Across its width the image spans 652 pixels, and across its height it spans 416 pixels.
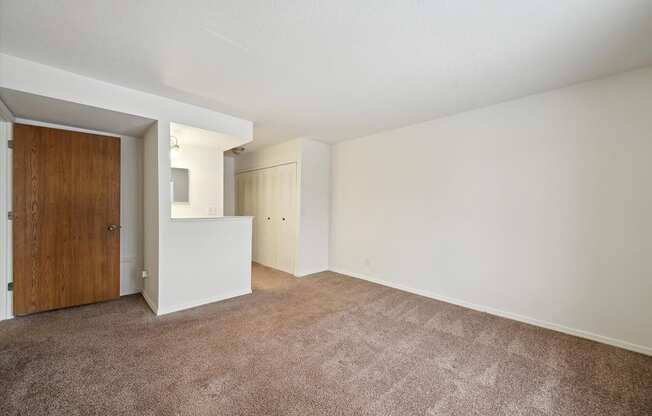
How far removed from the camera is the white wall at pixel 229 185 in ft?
19.1

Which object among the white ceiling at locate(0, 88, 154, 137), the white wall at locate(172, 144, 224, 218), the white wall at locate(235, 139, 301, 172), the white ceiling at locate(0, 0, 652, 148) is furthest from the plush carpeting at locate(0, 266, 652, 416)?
the white wall at locate(235, 139, 301, 172)

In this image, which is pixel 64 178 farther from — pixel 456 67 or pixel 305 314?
pixel 456 67

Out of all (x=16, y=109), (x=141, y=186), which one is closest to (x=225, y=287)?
(x=141, y=186)

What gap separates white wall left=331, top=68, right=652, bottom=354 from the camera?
222 centimetres

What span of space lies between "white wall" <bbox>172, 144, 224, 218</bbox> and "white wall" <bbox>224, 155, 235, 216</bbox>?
1.73 m

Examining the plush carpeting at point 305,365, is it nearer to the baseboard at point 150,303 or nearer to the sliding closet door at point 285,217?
the baseboard at point 150,303

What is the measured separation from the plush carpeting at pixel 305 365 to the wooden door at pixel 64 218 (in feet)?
0.96

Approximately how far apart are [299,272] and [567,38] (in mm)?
3996

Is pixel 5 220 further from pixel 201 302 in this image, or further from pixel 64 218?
pixel 201 302

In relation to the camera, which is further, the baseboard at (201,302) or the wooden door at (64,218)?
the baseboard at (201,302)

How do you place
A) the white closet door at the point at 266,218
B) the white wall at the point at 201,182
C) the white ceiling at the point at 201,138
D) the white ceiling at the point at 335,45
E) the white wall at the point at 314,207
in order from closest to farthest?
the white ceiling at the point at 335,45
the white ceiling at the point at 201,138
the white wall at the point at 201,182
the white wall at the point at 314,207
the white closet door at the point at 266,218

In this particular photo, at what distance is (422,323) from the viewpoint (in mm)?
2703

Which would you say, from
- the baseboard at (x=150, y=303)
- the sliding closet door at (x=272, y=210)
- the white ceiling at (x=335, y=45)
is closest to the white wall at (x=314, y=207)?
the sliding closet door at (x=272, y=210)

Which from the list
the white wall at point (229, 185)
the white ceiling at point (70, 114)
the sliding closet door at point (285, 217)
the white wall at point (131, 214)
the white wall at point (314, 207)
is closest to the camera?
the white ceiling at point (70, 114)
